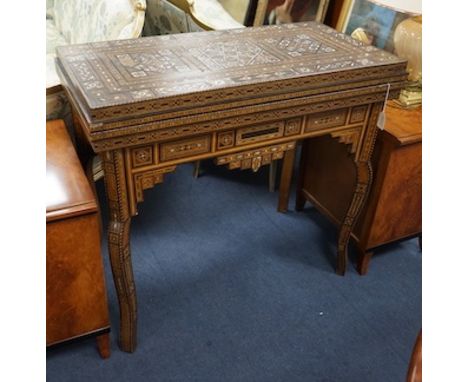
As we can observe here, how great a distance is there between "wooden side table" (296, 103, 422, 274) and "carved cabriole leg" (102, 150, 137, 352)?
0.80m

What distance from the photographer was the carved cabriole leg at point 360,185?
140cm

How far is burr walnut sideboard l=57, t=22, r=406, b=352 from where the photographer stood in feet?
3.37

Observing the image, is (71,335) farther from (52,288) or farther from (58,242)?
(58,242)

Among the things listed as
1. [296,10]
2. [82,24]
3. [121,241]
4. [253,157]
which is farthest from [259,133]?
[82,24]

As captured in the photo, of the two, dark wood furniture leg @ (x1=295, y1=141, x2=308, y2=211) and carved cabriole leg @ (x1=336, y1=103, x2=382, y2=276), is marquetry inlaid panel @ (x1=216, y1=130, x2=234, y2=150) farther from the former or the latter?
dark wood furniture leg @ (x1=295, y1=141, x2=308, y2=211)

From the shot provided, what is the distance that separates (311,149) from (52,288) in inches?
43.9

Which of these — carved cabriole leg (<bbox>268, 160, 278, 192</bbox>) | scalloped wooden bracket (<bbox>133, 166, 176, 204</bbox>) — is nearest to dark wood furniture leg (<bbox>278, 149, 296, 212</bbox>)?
carved cabriole leg (<bbox>268, 160, 278, 192</bbox>)

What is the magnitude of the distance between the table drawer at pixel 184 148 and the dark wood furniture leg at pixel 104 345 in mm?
589

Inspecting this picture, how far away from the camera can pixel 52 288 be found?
1.19 m

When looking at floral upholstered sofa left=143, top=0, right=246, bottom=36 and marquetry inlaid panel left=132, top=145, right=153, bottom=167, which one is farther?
floral upholstered sofa left=143, top=0, right=246, bottom=36

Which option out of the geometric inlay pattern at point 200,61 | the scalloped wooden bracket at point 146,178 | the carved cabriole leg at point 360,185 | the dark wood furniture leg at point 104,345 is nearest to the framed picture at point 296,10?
the geometric inlay pattern at point 200,61

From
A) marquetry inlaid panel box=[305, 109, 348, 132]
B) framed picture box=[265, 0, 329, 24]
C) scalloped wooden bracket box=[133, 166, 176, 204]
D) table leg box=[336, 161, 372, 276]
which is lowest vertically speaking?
table leg box=[336, 161, 372, 276]

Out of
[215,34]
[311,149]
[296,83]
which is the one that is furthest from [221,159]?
[311,149]

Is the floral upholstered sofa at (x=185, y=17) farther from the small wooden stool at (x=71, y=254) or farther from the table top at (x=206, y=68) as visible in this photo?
the small wooden stool at (x=71, y=254)
